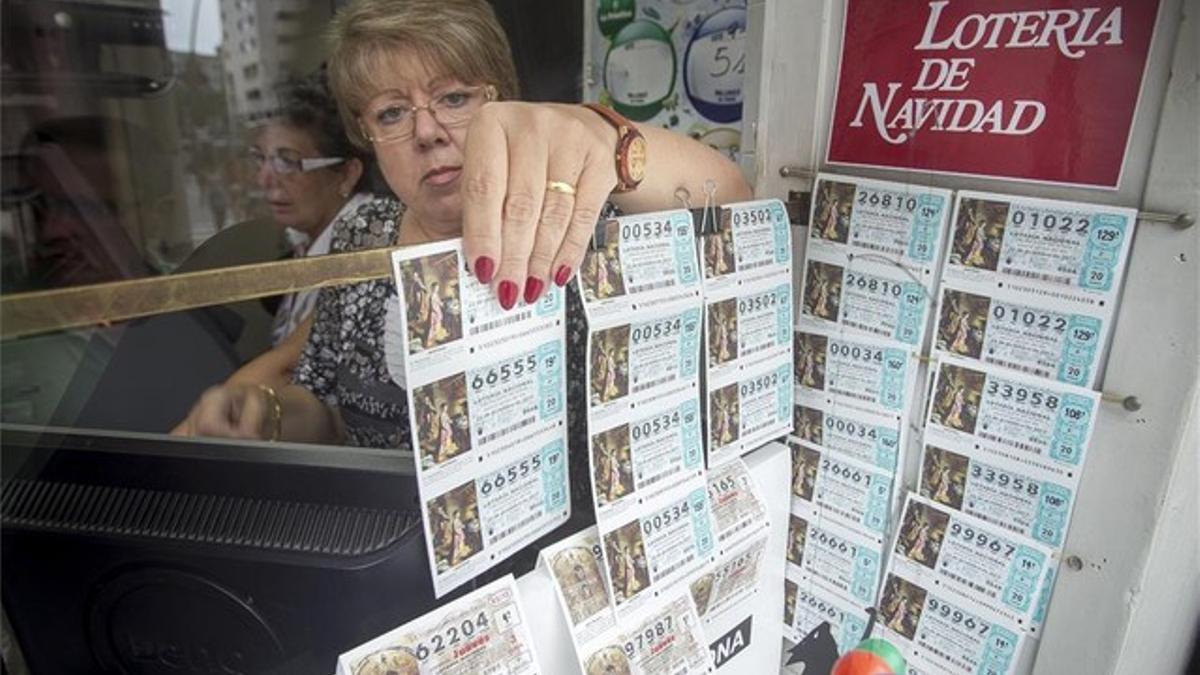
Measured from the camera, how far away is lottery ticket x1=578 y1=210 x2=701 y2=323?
538 millimetres

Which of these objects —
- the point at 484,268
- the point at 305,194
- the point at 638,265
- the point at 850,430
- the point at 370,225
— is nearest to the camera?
the point at 484,268

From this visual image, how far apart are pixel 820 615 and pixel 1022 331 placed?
1.31 ft

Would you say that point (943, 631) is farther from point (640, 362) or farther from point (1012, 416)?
point (640, 362)

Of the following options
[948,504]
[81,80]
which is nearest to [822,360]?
[948,504]

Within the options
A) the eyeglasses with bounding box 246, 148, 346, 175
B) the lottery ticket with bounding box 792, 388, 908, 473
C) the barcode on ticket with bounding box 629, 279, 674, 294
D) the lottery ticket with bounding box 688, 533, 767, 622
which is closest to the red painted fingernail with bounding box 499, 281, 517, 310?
the barcode on ticket with bounding box 629, 279, 674, 294

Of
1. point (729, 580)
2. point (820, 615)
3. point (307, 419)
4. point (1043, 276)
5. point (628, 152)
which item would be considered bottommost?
point (820, 615)

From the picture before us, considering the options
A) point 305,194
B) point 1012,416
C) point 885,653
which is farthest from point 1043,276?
point 305,194

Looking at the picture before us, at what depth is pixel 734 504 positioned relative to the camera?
71cm

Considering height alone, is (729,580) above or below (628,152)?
below

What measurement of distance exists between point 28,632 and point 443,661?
272 mm

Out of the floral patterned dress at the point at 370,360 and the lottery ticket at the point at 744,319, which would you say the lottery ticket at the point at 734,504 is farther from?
the floral patterned dress at the point at 370,360

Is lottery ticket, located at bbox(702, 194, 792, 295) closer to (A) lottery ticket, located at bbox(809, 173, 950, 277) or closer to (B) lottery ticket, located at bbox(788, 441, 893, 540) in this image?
(A) lottery ticket, located at bbox(809, 173, 950, 277)

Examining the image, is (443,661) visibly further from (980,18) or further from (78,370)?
(980,18)

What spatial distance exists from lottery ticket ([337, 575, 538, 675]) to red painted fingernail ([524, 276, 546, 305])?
0.69 ft
